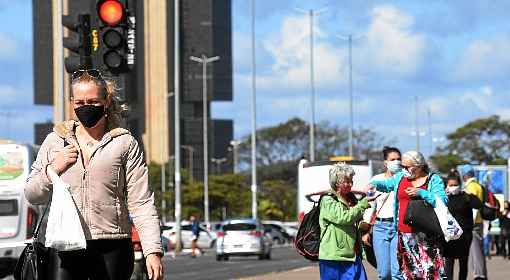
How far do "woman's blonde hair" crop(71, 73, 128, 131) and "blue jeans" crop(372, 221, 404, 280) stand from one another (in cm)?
734

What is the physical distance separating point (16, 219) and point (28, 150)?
1427 mm

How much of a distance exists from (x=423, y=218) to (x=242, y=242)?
3298 centimetres

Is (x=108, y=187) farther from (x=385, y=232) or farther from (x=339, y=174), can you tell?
(x=385, y=232)

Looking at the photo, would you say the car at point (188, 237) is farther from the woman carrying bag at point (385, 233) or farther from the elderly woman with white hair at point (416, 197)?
the elderly woman with white hair at point (416, 197)

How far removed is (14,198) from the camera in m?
22.0

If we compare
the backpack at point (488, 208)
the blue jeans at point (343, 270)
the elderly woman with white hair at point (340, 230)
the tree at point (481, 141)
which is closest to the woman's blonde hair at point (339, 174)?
the elderly woman with white hair at point (340, 230)

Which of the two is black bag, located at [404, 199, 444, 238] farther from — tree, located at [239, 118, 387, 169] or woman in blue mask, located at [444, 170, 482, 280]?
tree, located at [239, 118, 387, 169]

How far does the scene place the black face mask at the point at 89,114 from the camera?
7.15 m

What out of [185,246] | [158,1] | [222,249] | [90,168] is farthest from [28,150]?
[158,1]

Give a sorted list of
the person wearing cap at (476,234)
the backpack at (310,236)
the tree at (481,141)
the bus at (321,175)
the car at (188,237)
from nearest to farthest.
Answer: the backpack at (310,236)
the person wearing cap at (476,234)
the bus at (321,175)
the car at (188,237)
the tree at (481,141)

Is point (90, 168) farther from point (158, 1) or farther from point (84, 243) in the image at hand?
point (158, 1)

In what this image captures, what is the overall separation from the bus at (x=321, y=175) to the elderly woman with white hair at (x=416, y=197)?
22693mm

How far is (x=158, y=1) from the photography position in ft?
457

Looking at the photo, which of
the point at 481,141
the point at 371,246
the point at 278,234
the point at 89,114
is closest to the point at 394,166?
the point at 371,246
